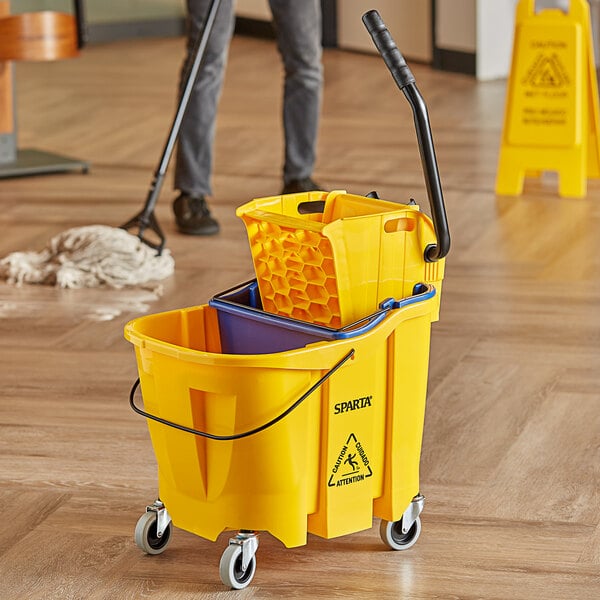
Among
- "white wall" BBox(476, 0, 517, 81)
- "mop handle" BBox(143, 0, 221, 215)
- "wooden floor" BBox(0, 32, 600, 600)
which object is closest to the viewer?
"wooden floor" BBox(0, 32, 600, 600)

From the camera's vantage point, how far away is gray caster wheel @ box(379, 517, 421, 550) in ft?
4.80

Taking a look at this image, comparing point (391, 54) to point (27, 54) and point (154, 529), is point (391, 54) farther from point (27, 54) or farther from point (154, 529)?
point (27, 54)

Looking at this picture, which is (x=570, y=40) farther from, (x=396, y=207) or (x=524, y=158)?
(x=396, y=207)

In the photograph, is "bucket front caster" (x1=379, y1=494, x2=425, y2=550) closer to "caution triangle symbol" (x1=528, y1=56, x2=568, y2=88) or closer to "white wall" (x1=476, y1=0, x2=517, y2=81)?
"caution triangle symbol" (x1=528, y1=56, x2=568, y2=88)

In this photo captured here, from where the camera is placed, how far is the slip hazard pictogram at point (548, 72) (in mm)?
3301

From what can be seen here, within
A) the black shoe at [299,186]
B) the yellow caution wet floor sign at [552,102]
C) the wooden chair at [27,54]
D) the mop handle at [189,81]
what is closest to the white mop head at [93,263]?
the mop handle at [189,81]

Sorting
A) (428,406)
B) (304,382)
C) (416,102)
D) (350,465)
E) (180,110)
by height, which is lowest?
(428,406)

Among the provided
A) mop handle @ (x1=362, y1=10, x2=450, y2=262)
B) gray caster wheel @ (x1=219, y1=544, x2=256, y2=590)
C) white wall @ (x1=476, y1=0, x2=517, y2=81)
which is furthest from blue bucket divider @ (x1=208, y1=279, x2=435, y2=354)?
white wall @ (x1=476, y1=0, x2=517, y2=81)

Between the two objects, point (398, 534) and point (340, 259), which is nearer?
point (340, 259)

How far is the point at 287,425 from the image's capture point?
52.8 inches

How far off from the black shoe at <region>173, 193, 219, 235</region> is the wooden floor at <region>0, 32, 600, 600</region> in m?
0.04

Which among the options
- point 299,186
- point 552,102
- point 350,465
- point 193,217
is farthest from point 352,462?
point 552,102

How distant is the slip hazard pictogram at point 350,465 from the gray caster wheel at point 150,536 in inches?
8.4

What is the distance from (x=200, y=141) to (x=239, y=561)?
174cm
